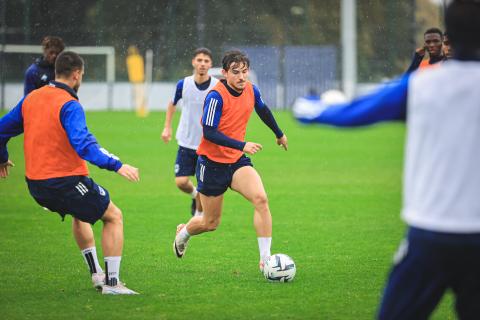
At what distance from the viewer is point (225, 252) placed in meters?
9.30

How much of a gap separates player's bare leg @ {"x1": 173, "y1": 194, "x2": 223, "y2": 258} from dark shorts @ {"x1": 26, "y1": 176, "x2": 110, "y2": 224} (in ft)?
4.91

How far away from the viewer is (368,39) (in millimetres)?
30891

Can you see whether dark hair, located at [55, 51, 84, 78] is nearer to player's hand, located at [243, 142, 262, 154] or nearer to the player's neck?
player's hand, located at [243, 142, 262, 154]

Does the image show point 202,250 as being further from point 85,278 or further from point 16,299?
point 16,299

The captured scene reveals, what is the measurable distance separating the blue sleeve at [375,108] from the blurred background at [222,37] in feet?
42.6

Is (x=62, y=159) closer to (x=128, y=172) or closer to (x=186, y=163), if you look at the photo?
(x=128, y=172)

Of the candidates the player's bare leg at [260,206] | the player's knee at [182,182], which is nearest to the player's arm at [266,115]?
the player's bare leg at [260,206]

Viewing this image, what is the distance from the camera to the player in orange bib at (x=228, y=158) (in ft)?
26.9

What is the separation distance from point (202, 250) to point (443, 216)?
19.1 ft

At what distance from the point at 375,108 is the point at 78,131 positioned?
323 centimetres

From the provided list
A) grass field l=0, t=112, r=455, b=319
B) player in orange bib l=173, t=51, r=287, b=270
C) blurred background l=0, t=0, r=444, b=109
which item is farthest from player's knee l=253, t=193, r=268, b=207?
blurred background l=0, t=0, r=444, b=109

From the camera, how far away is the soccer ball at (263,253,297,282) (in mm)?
7734

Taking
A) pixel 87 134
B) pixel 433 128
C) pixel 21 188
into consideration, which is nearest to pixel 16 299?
pixel 87 134

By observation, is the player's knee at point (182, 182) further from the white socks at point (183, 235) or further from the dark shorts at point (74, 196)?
the dark shorts at point (74, 196)
